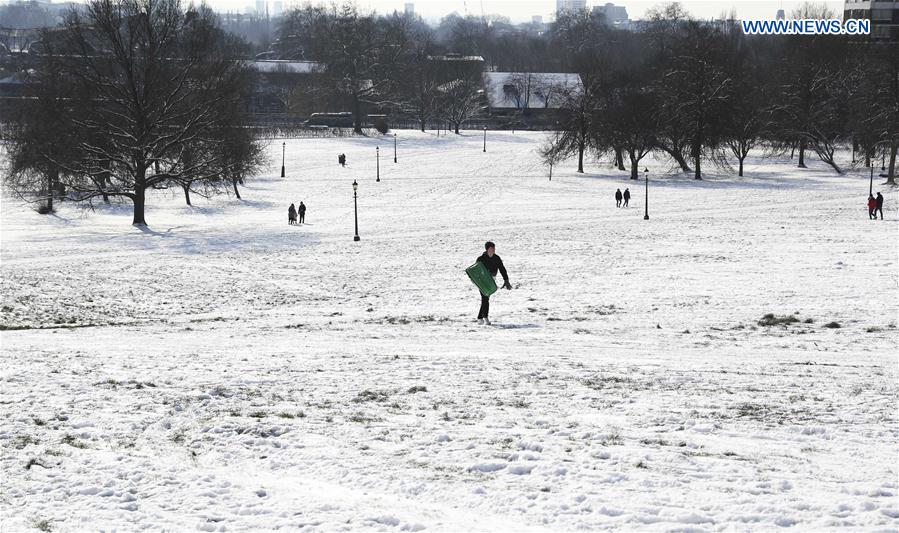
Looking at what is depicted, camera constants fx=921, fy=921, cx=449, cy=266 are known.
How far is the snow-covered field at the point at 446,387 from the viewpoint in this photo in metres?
8.84

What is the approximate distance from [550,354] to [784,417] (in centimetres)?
481

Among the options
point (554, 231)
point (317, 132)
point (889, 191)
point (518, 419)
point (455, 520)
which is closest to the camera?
point (455, 520)

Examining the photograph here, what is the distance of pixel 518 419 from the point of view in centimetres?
1127

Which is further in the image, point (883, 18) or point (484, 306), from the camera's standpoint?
point (883, 18)

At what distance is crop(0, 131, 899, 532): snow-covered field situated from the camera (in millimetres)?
8844

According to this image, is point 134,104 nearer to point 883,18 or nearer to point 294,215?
point 294,215

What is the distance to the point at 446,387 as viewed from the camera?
42.5ft

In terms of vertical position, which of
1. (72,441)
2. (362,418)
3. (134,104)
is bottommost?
(72,441)

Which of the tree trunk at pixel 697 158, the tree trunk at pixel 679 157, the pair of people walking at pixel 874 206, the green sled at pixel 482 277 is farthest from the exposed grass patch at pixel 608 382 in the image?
the tree trunk at pixel 679 157

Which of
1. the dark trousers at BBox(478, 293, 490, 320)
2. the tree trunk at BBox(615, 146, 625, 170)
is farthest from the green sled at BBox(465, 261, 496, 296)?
the tree trunk at BBox(615, 146, 625, 170)

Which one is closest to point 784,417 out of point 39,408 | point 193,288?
point 39,408

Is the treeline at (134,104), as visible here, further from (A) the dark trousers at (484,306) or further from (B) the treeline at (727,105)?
(B) the treeline at (727,105)

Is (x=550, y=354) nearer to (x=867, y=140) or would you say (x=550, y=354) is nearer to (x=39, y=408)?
(x=39, y=408)

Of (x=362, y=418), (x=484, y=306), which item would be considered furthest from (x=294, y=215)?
(x=362, y=418)
